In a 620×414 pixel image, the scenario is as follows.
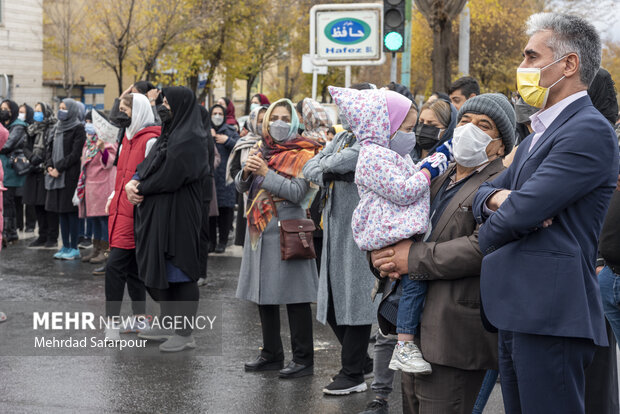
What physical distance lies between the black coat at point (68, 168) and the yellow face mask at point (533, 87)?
9045 millimetres

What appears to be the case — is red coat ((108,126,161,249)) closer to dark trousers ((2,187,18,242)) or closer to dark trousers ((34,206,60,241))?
dark trousers ((34,206,60,241))

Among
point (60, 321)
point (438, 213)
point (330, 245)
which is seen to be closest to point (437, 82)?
point (60, 321)

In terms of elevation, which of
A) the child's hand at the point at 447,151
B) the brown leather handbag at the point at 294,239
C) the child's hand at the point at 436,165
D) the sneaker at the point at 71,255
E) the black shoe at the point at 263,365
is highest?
the child's hand at the point at 447,151

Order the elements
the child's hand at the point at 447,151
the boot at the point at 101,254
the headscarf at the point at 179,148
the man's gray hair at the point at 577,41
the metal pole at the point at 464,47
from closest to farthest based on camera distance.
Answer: the man's gray hair at the point at 577,41 → the child's hand at the point at 447,151 → the headscarf at the point at 179,148 → the boot at the point at 101,254 → the metal pole at the point at 464,47

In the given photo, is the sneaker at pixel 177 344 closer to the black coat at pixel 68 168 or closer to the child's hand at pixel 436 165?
the child's hand at pixel 436 165

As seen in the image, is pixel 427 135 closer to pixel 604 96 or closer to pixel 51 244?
pixel 604 96

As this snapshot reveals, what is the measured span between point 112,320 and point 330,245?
Result: 259cm

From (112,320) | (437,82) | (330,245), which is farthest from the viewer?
(437,82)

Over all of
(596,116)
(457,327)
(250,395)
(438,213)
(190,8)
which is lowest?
(250,395)

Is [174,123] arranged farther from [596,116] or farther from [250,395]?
[596,116]

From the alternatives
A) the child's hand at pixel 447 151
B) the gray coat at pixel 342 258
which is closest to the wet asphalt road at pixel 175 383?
the gray coat at pixel 342 258

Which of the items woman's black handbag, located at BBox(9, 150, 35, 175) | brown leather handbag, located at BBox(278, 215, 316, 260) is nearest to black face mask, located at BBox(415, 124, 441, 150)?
brown leather handbag, located at BBox(278, 215, 316, 260)

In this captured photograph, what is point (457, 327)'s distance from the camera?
12.9 feet

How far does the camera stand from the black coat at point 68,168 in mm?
11641
